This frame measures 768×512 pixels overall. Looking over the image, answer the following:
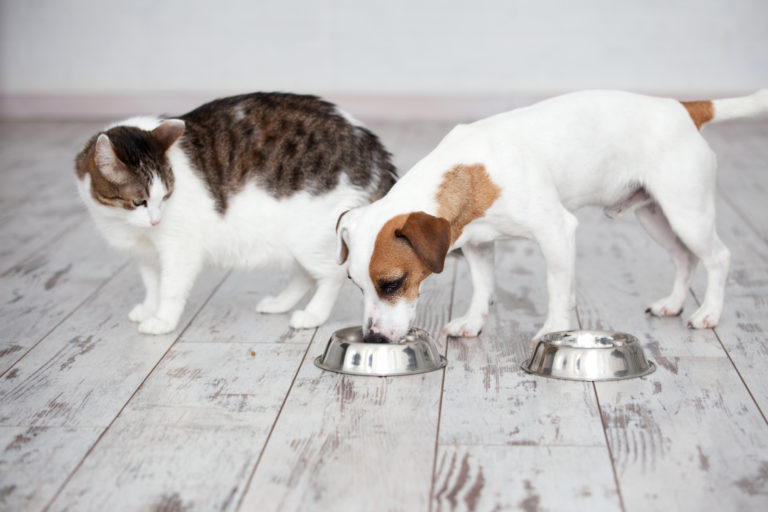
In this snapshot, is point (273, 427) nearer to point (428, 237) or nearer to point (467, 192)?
point (428, 237)

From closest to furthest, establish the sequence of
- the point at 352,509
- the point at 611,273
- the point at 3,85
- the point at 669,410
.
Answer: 1. the point at 352,509
2. the point at 669,410
3. the point at 611,273
4. the point at 3,85

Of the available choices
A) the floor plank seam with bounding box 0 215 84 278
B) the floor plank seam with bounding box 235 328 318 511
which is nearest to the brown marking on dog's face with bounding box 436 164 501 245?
the floor plank seam with bounding box 235 328 318 511

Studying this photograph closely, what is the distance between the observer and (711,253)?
9.32 feet

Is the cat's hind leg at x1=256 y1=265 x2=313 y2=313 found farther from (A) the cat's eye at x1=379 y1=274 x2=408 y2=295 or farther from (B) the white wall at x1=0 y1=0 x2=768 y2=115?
(B) the white wall at x1=0 y1=0 x2=768 y2=115

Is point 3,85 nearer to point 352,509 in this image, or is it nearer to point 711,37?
point 711,37

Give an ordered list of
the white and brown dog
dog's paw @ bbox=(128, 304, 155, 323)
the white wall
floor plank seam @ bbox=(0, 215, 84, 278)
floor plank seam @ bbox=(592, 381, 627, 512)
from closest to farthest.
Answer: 1. floor plank seam @ bbox=(592, 381, 627, 512)
2. the white and brown dog
3. dog's paw @ bbox=(128, 304, 155, 323)
4. floor plank seam @ bbox=(0, 215, 84, 278)
5. the white wall

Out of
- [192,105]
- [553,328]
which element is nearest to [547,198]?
[553,328]

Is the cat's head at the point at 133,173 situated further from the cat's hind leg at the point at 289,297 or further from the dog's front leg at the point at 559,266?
the dog's front leg at the point at 559,266

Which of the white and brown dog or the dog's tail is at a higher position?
the dog's tail

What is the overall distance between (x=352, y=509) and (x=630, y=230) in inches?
106

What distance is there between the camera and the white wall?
671 centimetres

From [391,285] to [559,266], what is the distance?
550 millimetres

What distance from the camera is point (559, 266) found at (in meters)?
2.67

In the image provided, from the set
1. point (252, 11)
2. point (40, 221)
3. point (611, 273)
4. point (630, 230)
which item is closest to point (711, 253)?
point (611, 273)
